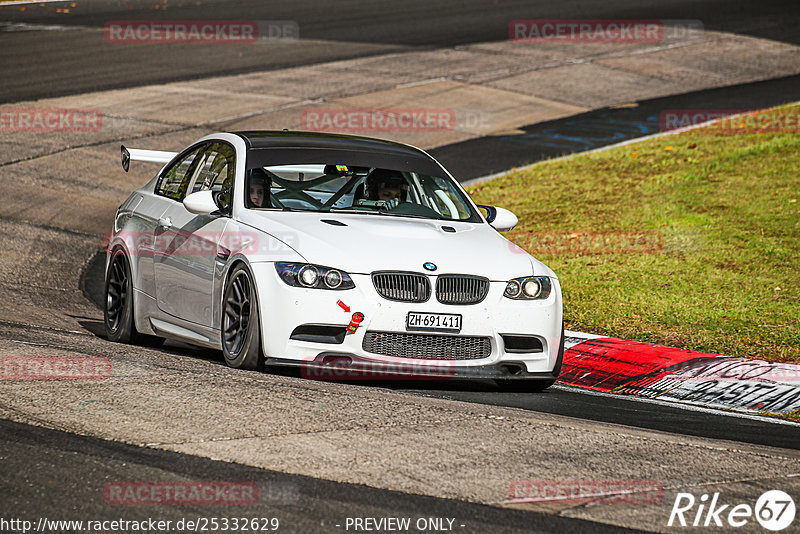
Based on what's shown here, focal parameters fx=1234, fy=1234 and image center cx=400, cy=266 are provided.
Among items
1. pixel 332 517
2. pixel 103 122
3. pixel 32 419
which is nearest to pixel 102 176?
pixel 103 122

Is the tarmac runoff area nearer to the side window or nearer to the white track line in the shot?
the white track line

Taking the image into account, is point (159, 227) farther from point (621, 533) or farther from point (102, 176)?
point (102, 176)

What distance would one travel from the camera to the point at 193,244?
8.48m

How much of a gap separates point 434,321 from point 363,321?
45 cm

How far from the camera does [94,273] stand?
12938mm

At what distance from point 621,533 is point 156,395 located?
2761 millimetres

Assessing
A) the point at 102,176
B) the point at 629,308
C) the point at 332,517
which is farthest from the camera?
the point at 102,176

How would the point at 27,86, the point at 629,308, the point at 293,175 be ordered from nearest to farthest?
the point at 293,175, the point at 629,308, the point at 27,86

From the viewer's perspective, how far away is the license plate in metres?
7.58

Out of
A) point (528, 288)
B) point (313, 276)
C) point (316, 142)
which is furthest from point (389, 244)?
point (316, 142)

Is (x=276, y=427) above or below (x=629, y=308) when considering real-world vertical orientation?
above

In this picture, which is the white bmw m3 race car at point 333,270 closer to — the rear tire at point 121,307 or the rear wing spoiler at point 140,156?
the rear tire at point 121,307

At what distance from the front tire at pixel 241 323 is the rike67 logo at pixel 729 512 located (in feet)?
10.1

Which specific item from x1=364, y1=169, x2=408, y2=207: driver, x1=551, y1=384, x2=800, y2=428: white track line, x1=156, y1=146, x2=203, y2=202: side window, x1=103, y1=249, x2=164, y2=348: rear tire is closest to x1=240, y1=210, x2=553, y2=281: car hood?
x1=364, y1=169, x2=408, y2=207: driver
